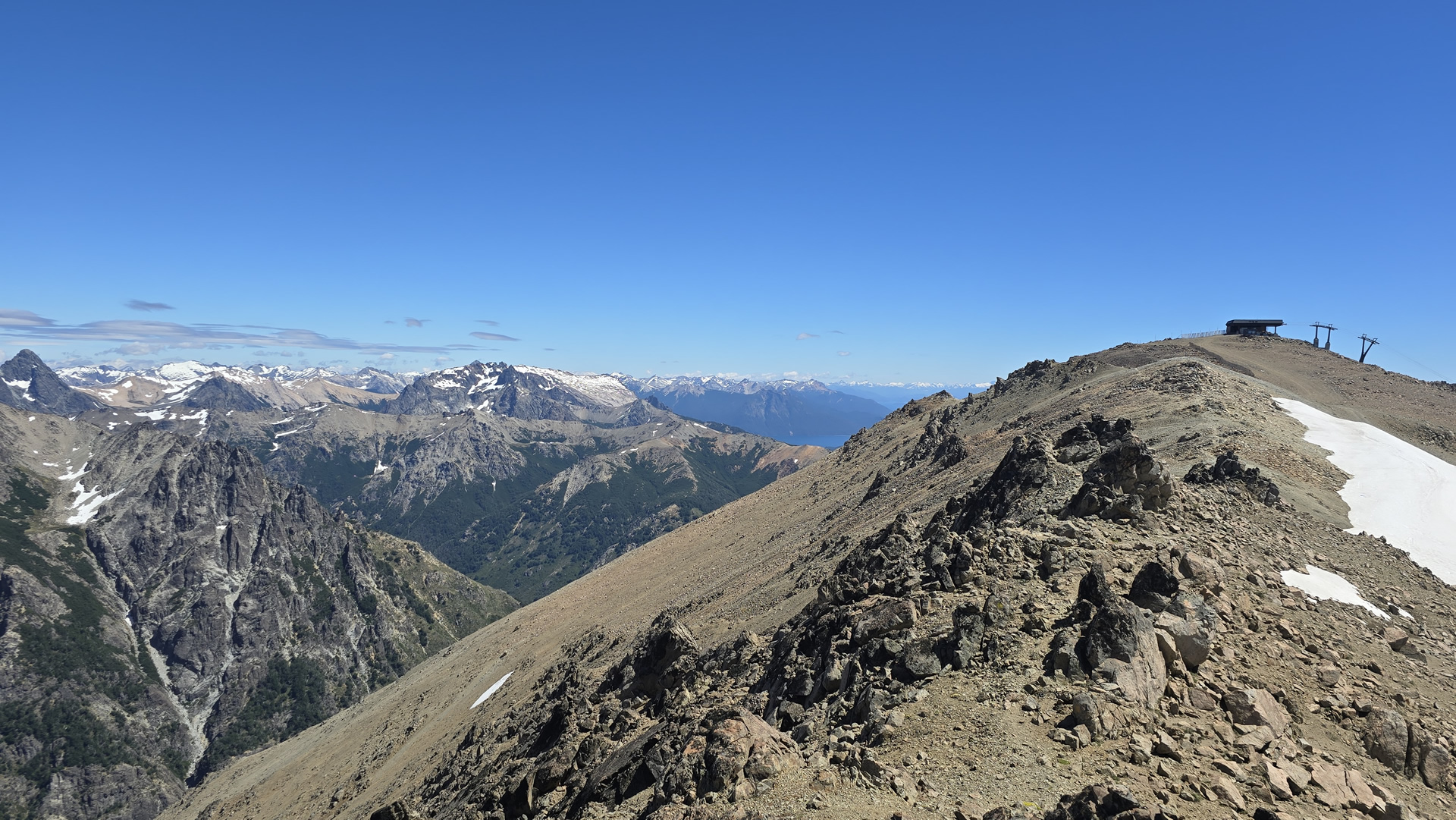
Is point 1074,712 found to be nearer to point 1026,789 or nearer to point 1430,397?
point 1026,789

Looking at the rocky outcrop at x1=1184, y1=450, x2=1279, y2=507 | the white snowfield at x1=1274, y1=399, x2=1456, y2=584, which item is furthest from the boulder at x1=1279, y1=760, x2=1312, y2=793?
the white snowfield at x1=1274, y1=399, x2=1456, y2=584

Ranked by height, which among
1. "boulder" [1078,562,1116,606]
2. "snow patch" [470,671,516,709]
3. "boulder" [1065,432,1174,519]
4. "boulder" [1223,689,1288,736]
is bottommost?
"snow patch" [470,671,516,709]

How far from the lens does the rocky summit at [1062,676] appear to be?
1457cm

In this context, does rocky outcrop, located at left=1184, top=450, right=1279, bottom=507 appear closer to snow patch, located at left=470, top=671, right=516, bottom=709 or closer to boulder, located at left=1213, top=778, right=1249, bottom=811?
boulder, located at left=1213, top=778, right=1249, bottom=811

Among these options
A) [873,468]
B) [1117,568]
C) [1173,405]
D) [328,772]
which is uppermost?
[1173,405]

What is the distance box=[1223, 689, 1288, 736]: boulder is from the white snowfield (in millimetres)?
Answer: 20160

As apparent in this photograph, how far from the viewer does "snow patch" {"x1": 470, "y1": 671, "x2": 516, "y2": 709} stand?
2608 inches

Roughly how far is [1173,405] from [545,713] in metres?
51.6

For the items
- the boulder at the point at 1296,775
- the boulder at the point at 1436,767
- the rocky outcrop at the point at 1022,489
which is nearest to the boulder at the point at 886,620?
the boulder at the point at 1296,775

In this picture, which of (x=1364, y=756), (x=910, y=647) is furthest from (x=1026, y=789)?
(x=1364, y=756)

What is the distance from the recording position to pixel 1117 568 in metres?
21.6

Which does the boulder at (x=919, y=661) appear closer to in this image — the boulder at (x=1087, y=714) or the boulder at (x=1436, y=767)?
the boulder at (x=1087, y=714)

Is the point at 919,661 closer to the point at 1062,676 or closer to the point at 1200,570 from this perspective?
the point at 1062,676

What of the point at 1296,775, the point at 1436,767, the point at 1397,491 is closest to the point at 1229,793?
the point at 1296,775
